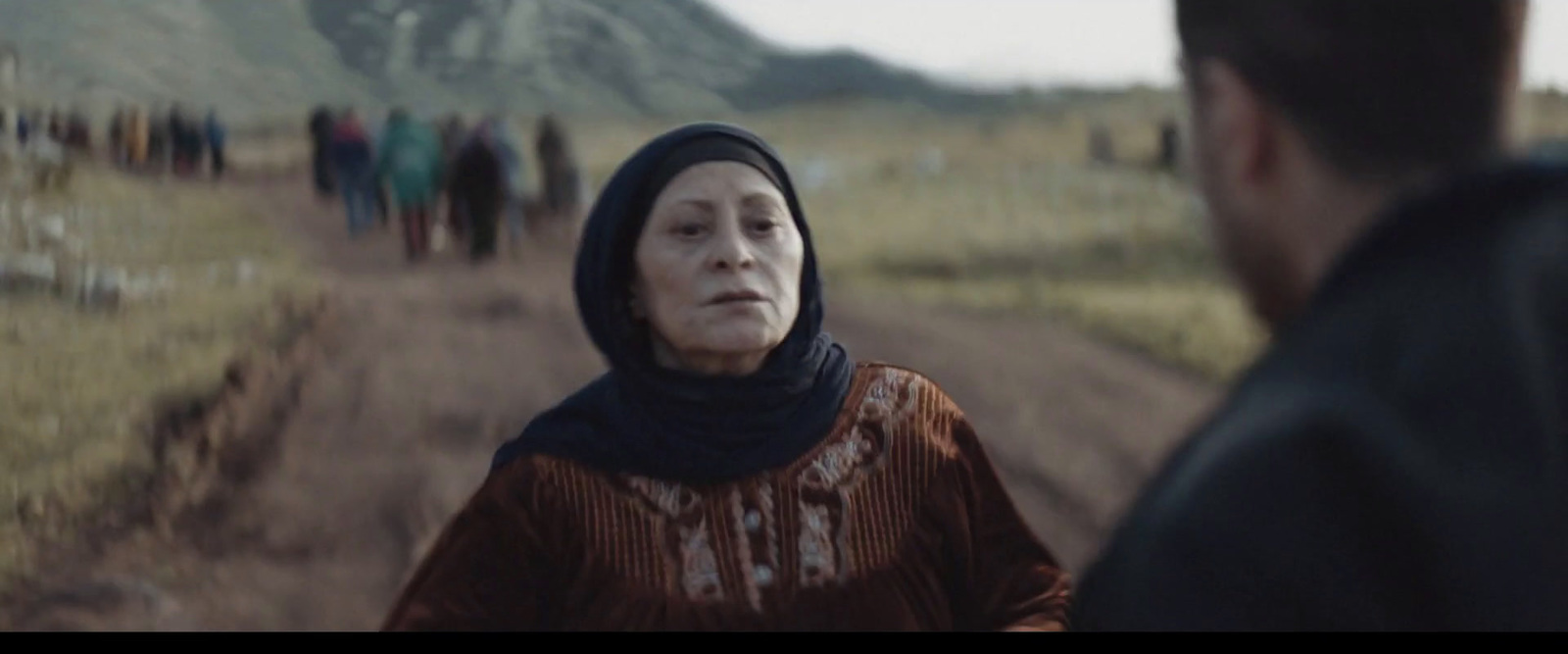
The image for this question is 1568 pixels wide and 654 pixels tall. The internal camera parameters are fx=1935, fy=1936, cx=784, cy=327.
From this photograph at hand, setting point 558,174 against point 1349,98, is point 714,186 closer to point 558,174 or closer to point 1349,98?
point 1349,98

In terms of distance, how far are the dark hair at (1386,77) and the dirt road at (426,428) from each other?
4329mm

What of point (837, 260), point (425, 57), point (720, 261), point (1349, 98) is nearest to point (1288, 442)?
point (1349, 98)

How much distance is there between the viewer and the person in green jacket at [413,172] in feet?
33.6

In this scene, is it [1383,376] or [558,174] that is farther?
[558,174]

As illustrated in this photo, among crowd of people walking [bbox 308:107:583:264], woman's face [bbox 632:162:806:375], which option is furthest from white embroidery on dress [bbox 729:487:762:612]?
crowd of people walking [bbox 308:107:583:264]

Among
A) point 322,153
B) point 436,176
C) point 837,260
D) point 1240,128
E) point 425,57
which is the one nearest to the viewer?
point 1240,128

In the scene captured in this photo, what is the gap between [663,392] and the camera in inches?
65.4

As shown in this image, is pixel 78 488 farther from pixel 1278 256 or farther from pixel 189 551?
pixel 1278 256

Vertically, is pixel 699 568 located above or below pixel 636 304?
below

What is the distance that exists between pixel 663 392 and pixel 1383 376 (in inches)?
35.1

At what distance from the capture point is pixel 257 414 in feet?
20.8

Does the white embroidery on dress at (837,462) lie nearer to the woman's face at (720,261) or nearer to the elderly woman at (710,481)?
the elderly woman at (710,481)

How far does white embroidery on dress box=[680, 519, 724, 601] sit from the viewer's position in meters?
1.65

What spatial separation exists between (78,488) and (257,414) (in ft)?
2.76
